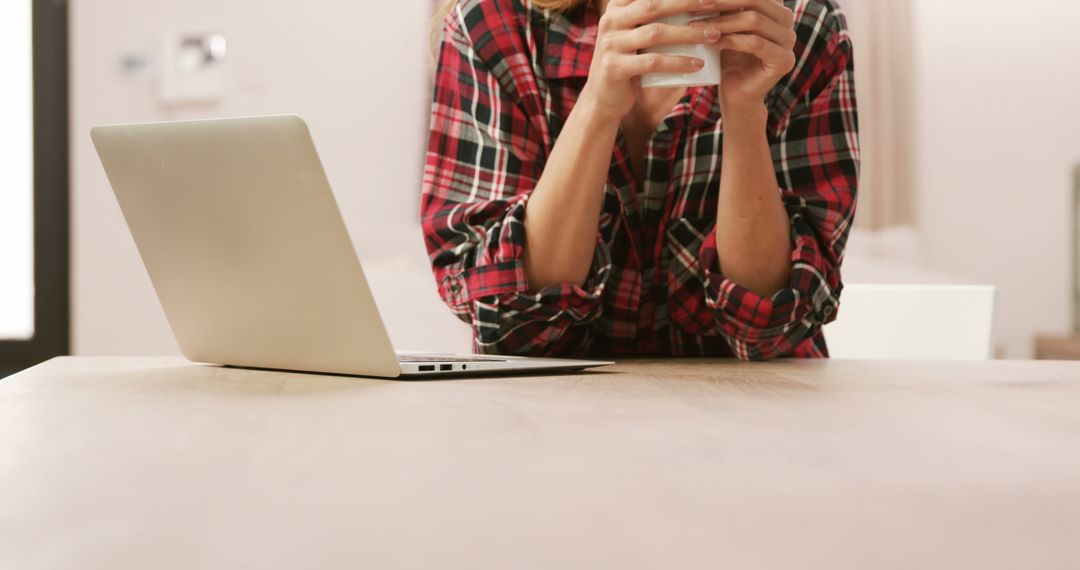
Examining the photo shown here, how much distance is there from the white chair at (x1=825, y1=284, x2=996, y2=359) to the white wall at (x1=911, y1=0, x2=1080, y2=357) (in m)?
1.56

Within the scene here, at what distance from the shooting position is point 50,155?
2.75 meters

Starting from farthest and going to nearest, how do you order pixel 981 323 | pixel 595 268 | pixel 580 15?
pixel 981 323
pixel 580 15
pixel 595 268

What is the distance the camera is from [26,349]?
9.19 ft

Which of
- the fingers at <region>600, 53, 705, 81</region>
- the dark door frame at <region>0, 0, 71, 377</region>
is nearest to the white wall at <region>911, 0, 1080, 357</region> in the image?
the fingers at <region>600, 53, 705, 81</region>

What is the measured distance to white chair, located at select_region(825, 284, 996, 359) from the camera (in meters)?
1.25

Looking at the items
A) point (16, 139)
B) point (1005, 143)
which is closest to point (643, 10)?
point (1005, 143)

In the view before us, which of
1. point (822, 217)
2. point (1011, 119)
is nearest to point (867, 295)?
point (822, 217)

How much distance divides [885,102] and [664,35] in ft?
7.39

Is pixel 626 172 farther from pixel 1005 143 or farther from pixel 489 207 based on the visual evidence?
pixel 1005 143

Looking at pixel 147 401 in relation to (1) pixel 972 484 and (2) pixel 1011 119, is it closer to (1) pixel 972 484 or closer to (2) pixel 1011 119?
(1) pixel 972 484

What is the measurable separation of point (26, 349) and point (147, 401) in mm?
2685

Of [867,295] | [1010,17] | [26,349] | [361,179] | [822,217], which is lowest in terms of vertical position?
[26,349]

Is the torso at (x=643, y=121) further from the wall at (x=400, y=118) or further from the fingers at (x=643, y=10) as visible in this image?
the wall at (x=400, y=118)

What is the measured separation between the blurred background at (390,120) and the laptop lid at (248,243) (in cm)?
197
